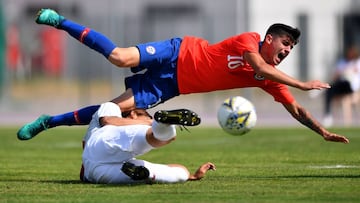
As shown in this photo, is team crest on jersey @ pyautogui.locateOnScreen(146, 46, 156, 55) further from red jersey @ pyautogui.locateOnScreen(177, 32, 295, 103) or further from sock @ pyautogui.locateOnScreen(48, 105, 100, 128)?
sock @ pyautogui.locateOnScreen(48, 105, 100, 128)

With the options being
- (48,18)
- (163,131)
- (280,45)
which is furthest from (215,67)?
(163,131)

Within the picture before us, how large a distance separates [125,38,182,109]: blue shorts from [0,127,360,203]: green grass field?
1.29 meters

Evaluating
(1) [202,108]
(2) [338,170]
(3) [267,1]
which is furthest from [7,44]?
(2) [338,170]

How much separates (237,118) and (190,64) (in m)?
1.02

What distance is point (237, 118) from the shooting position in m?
12.2

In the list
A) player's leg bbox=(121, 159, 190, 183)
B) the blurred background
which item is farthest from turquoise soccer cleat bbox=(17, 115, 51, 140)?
the blurred background

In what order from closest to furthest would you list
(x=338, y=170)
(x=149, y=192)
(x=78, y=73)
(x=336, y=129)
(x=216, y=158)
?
(x=149, y=192) → (x=338, y=170) → (x=216, y=158) → (x=336, y=129) → (x=78, y=73)

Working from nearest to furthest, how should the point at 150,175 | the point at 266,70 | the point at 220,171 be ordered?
the point at 150,175, the point at 266,70, the point at 220,171

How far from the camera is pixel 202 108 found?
3366cm

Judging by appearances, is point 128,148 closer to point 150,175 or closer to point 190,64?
point 150,175

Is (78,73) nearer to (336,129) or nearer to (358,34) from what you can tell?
(358,34)

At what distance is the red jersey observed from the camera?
454 inches

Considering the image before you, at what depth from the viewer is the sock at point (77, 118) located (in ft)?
40.5

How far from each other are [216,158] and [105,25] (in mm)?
19059
